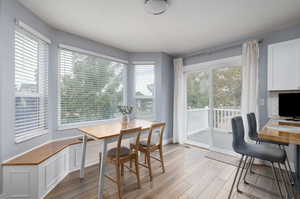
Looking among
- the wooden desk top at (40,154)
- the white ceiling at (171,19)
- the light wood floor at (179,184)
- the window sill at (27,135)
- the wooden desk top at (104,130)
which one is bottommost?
the light wood floor at (179,184)

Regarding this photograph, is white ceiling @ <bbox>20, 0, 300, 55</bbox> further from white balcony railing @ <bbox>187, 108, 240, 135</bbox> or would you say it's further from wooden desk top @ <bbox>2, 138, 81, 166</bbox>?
wooden desk top @ <bbox>2, 138, 81, 166</bbox>

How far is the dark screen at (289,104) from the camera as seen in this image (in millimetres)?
2272

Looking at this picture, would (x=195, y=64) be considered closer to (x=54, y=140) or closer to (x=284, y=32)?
(x=284, y=32)

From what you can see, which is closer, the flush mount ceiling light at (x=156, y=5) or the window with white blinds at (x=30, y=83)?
the flush mount ceiling light at (x=156, y=5)

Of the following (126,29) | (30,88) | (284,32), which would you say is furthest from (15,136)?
(284,32)

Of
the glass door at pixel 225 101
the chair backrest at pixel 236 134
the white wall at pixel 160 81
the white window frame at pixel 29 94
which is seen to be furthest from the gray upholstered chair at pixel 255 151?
the white window frame at pixel 29 94

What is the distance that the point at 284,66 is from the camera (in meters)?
2.27

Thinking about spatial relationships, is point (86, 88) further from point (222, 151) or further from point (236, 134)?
point (222, 151)

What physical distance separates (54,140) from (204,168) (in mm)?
2882

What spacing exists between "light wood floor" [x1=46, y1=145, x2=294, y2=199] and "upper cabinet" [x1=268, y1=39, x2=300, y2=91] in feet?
5.08

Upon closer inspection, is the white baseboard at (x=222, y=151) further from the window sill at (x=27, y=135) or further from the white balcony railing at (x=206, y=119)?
the window sill at (x=27, y=135)

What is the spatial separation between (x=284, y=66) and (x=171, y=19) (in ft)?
6.81

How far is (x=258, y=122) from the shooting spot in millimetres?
2664

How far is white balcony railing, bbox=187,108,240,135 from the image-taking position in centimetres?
337
